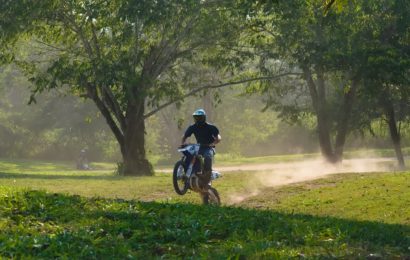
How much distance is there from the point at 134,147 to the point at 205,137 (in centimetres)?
1628

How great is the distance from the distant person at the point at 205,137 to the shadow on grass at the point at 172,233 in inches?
132

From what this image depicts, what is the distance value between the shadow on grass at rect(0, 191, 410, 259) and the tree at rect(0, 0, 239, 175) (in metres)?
15.6

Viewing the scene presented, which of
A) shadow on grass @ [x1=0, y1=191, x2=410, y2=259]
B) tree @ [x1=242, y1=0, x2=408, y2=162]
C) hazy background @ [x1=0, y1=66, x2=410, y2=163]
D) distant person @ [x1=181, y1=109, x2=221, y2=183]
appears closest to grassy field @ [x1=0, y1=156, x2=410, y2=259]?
shadow on grass @ [x1=0, y1=191, x2=410, y2=259]

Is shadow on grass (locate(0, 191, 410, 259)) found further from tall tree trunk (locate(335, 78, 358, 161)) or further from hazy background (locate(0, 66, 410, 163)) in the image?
hazy background (locate(0, 66, 410, 163))

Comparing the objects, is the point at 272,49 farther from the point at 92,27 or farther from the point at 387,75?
the point at 92,27

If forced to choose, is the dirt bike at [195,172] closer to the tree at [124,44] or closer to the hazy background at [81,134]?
the tree at [124,44]

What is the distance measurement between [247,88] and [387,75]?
8382mm

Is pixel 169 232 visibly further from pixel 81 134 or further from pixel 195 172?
pixel 81 134

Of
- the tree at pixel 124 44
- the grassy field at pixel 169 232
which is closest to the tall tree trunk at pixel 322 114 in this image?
the tree at pixel 124 44

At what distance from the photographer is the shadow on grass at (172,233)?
7938mm

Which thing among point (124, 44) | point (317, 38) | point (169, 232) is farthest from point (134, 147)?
point (169, 232)

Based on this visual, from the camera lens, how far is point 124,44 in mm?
27828

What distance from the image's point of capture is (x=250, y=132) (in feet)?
263

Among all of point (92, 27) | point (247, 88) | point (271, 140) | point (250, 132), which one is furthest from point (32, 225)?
point (271, 140)
